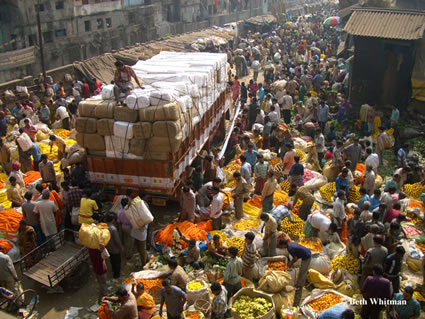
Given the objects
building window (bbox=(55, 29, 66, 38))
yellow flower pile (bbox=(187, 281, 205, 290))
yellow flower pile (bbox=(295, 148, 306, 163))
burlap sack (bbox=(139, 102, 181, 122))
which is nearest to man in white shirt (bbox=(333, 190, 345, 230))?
yellow flower pile (bbox=(187, 281, 205, 290))

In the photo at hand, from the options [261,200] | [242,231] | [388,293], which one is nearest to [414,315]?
[388,293]

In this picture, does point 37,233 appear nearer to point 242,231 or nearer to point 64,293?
point 64,293

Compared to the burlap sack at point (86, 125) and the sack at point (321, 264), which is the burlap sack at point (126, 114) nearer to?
the burlap sack at point (86, 125)

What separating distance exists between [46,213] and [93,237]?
1.63 m

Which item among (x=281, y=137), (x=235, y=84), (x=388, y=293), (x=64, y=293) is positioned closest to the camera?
(x=388, y=293)

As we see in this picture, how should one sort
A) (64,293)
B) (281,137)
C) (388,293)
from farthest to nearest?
(281,137) → (64,293) → (388,293)

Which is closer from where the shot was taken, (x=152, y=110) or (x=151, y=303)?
(x=151, y=303)

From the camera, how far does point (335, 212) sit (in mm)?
8477

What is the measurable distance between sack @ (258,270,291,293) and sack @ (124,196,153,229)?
7.71 feet

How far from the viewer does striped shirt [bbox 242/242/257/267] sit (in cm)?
714

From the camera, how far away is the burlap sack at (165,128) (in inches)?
322

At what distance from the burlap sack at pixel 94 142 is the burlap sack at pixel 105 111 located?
1.44 ft

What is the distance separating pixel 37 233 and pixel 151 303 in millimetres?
3163

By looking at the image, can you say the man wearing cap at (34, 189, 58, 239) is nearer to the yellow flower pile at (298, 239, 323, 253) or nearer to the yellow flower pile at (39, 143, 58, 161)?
the yellow flower pile at (39, 143, 58, 161)
